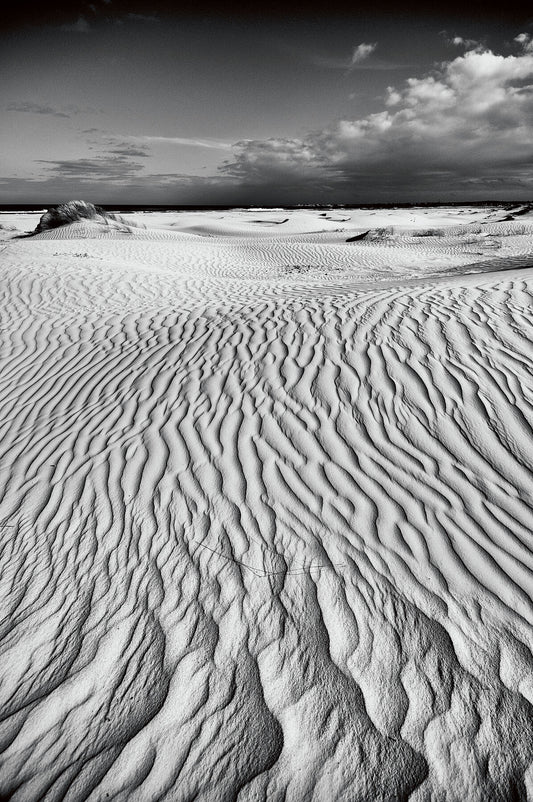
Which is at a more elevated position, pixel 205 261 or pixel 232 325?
pixel 232 325

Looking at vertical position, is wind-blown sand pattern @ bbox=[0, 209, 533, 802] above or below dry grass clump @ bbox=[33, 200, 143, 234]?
above

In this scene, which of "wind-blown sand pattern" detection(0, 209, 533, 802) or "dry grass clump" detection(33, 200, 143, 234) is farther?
"dry grass clump" detection(33, 200, 143, 234)

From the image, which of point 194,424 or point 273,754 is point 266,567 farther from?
point 194,424

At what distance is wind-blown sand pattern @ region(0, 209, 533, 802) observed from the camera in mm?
1921

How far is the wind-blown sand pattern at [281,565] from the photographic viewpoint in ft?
6.30

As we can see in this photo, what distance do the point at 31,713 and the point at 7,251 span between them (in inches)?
582

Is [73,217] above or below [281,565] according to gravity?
below

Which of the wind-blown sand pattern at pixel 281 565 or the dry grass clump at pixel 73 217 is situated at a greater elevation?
the wind-blown sand pattern at pixel 281 565

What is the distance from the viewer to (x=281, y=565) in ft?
8.96

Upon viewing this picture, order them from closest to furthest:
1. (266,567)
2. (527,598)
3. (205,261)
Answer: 1. (527,598)
2. (266,567)
3. (205,261)

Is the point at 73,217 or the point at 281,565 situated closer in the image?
the point at 281,565

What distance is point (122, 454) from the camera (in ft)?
12.9

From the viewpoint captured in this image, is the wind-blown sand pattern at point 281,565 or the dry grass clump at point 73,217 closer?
the wind-blown sand pattern at point 281,565

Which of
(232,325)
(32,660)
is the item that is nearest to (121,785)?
(32,660)
